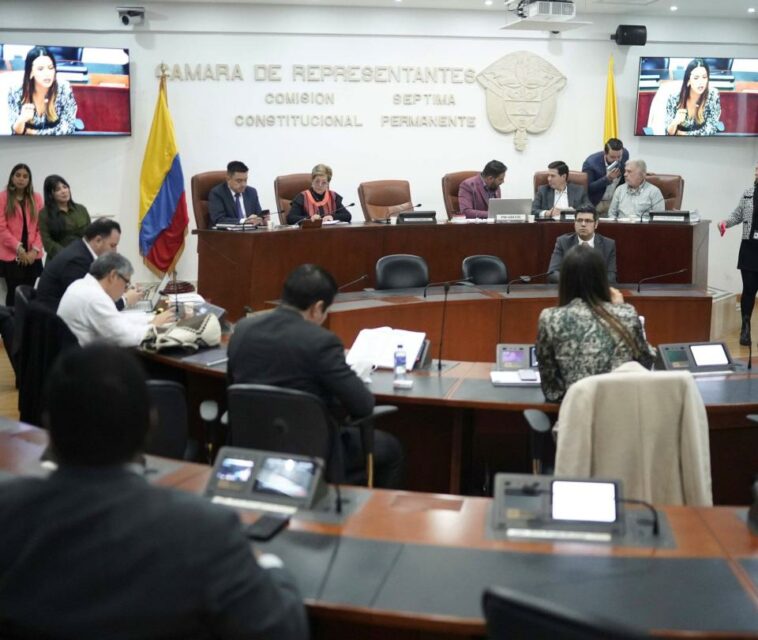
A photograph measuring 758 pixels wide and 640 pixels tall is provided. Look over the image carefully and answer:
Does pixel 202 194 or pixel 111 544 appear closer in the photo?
pixel 111 544

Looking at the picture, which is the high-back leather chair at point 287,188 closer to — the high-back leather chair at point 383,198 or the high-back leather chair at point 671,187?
the high-back leather chair at point 383,198

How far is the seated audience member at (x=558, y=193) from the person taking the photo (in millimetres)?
8508

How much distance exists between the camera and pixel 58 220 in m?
7.52

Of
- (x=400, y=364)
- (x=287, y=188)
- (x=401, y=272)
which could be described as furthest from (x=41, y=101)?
(x=400, y=364)

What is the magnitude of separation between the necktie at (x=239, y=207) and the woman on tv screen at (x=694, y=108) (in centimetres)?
478

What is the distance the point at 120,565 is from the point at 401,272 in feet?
17.9

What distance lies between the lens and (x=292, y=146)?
981 cm

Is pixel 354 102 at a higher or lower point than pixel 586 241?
higher

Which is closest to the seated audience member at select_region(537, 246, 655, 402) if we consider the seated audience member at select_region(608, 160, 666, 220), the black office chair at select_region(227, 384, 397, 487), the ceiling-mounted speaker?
the black office chair at select_region(227, 384, 397, 487)

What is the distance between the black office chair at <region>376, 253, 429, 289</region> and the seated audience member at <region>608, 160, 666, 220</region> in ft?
7.13

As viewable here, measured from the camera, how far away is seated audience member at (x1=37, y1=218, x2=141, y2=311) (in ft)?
17.1

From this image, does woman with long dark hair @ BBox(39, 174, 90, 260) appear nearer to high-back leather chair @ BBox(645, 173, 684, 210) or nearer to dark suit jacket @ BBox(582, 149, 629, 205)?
dark suit jacket @ BBox(582, 149, 629, 205)

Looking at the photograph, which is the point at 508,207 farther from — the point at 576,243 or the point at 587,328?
the point at 587,328

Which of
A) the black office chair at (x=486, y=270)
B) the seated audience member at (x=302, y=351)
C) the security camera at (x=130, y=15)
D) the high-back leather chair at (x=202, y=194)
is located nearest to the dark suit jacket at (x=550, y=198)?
the black office chair at (x=486, y=270)
